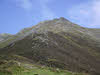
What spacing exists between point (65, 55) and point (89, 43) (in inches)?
961

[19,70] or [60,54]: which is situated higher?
[60,54]

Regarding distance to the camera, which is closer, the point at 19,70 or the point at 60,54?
the point at 19,70

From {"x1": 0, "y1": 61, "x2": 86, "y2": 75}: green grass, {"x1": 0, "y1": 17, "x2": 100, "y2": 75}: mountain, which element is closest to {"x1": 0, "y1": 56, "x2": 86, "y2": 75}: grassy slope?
{"x1": 0, "y1": 61, "x2": 86, "y2": 75}: green grass

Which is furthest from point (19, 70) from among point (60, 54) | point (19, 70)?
point (60, 54)

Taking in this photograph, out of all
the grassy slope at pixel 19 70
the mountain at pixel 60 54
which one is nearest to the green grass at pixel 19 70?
the grassy slope at pixel 19 70

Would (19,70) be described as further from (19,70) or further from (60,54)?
(60,54)

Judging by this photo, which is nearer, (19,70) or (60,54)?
(19,70)

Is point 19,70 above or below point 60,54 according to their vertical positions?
below

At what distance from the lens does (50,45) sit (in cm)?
6103

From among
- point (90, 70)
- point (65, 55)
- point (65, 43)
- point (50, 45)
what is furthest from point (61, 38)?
point (90, 70)

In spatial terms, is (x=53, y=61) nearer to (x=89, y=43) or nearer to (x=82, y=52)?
(x=82, y=52)

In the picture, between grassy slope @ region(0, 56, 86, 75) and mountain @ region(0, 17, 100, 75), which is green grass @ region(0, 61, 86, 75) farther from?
mountain @ region(0, 17, 100, 75)

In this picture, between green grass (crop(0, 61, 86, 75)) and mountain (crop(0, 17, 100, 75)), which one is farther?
mountain (crop(0, 17, 100, 75))

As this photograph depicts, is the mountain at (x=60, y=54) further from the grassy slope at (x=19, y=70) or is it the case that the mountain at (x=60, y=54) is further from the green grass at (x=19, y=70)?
the green grass at (x=19, y=70)
